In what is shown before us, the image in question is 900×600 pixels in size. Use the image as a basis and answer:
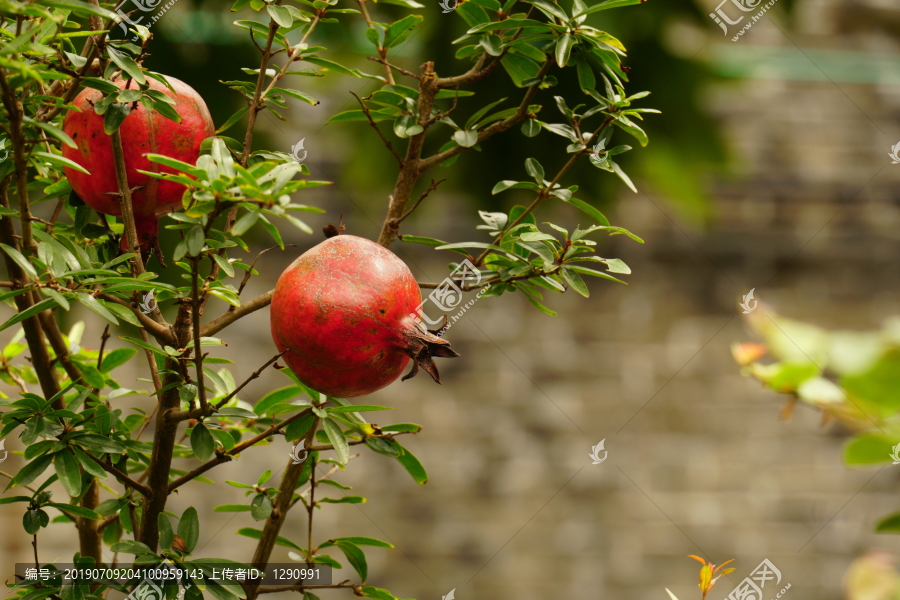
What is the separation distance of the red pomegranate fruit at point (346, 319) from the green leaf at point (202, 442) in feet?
0.32

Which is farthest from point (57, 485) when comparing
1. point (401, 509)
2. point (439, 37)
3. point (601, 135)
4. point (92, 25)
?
point (601, 135)

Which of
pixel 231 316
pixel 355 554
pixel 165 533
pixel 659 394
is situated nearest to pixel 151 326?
pixel 231 316

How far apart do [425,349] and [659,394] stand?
6.05 feet

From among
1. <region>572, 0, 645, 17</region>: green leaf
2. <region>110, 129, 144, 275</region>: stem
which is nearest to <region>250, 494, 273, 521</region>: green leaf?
<region>110, 129, 144, 275</region>: stem

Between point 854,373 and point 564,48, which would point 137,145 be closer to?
point 564,48

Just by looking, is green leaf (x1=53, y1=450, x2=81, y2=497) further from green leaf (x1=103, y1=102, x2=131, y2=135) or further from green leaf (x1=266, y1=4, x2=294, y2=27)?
green leaf (x1=266, y1=4, x2=294, y2=27)

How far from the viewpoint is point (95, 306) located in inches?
16.8

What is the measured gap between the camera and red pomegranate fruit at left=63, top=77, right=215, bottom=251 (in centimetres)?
49

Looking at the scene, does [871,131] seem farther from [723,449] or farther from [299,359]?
[299,359]

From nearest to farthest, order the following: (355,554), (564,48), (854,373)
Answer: (854,373)
(564,48)
(355,554)

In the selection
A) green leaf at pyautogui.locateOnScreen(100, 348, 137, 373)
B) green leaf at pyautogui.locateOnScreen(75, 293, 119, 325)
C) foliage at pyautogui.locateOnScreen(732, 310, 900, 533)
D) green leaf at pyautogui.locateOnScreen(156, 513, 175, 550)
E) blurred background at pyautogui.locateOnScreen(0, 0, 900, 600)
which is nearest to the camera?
foliage at pyautogui.locateOnScreen(732, 310, 900, 533)

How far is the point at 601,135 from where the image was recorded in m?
0.57

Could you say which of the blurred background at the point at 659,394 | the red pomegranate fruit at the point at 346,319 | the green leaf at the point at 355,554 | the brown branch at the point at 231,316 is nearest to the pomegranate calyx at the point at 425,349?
the red pomegranate fruit at the point at 346,319

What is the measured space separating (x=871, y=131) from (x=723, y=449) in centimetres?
112
